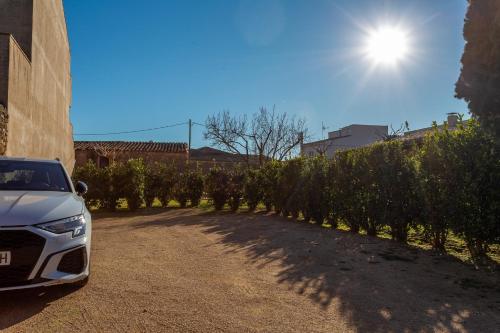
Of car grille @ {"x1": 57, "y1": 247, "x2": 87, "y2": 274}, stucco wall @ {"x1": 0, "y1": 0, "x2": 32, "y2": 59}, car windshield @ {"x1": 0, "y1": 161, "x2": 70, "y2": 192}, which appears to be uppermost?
stucco wall @ {"x1": 0, "y1": 0, "x2": 32, "y2": 59}

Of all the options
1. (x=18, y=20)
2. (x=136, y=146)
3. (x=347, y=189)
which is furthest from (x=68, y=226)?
(x=136, y=146)

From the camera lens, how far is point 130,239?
768 cm

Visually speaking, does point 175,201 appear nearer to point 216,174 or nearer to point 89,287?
point 216,174

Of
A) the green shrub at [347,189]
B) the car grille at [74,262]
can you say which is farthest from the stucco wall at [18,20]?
the green shrub at [347,189]

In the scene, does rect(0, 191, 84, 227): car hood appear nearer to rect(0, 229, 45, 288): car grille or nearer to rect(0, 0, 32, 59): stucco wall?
rect(0, 229, 45, 288): car grille

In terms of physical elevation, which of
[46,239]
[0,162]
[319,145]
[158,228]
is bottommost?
[158,228]

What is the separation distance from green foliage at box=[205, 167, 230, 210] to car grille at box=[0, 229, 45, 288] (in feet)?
37.3

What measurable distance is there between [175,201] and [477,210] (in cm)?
1350

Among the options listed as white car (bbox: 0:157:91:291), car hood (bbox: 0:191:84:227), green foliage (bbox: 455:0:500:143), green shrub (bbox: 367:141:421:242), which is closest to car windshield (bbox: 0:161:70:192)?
white car (bbox: 0:157:91:291)

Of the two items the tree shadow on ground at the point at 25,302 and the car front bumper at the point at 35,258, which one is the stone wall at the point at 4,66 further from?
the car front bumper at the point at 35,258

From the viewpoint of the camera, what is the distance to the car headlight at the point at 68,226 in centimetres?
352

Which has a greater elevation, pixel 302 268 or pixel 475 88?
pixel 475 88

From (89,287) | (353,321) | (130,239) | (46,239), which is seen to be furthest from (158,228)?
Result: (353,321)

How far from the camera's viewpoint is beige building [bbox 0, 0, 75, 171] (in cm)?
899
